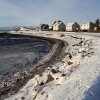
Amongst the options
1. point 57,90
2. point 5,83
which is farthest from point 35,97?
point 5,83

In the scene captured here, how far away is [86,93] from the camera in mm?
8117

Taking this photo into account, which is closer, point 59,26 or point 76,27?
point 76,27

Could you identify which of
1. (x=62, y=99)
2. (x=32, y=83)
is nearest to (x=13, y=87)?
(x=32, y=83)

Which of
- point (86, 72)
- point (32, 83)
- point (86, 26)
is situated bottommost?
point (86, 26)

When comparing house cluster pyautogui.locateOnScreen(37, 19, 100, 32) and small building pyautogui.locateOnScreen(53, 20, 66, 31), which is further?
small building pyautogui.locateOnScreen(53, 20, 66, 31)

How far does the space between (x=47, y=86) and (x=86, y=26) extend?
113477mm

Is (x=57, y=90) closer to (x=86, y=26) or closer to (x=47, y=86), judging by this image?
(x=47, y=86)

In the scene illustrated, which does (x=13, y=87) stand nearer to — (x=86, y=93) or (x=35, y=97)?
(x=35, y=97)

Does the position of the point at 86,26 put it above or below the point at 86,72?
below

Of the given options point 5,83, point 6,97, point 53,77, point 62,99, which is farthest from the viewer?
point 5,83

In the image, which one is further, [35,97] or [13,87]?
[13,87]

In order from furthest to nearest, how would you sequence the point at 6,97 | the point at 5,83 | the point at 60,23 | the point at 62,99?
the point at 60,23 < the point at 5,83 < the point at 6,97 < the point at 62,99

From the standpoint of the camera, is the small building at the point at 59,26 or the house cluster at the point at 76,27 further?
the small building at the point at 59,26

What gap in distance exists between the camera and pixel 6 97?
35.7 feet
